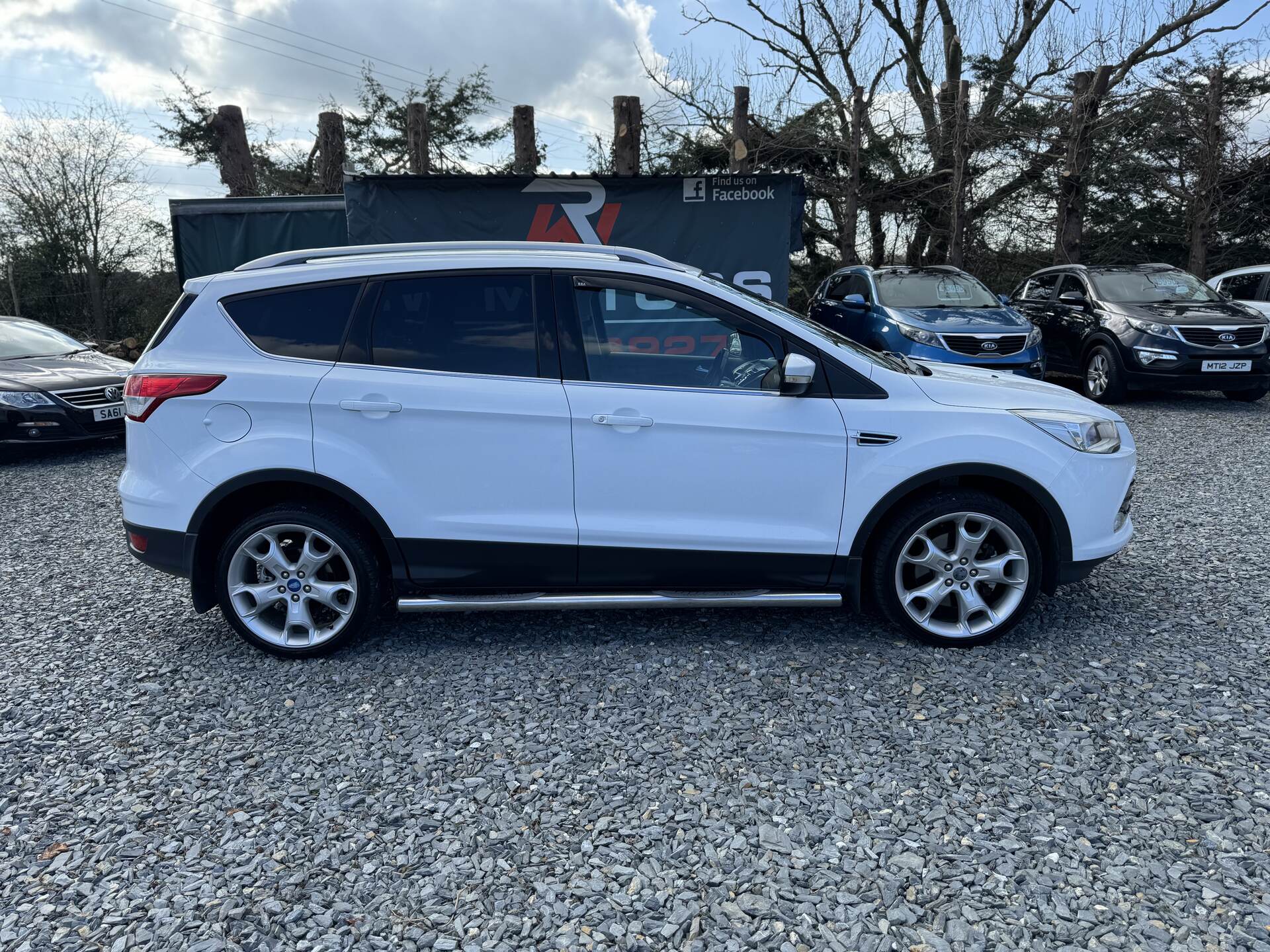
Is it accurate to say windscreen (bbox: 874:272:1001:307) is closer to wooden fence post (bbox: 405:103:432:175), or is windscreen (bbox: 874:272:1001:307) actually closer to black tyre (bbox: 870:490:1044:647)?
wooden fence post (bbox: 405:103:432:175)

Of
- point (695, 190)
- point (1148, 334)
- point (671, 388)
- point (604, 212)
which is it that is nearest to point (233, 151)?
point (604, 212)

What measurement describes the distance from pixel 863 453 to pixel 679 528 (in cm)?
84

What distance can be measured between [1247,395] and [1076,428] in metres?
9.29

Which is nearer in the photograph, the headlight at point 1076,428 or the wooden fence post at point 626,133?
the headlight at point 1076,428

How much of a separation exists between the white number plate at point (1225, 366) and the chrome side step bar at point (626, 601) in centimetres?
883

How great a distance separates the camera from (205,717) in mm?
3422

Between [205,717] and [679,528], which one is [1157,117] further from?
[205,717]

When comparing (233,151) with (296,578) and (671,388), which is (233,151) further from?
(671,388)

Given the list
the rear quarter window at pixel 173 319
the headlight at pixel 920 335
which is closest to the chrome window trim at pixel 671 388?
the rear quarter window at pixel 173 319

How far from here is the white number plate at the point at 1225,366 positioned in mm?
10250

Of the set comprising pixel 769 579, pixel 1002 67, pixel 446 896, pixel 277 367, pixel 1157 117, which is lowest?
pixel 446 896

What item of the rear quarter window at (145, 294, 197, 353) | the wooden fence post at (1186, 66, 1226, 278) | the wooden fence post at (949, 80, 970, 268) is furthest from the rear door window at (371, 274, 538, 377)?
the wooden fence post at (1186, 66, 1226, 278)

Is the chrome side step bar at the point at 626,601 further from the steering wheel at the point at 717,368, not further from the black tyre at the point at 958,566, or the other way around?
the steering wheel at the point at 717,368

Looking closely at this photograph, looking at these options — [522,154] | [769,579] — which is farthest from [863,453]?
[522,154]
